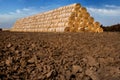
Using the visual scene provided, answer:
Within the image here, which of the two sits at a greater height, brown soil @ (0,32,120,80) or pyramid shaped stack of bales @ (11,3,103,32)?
pyramid shaped stack of bales @ (11,3,103,32)

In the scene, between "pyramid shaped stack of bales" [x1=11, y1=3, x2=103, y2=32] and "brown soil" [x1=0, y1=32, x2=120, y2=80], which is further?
"pyramid shaped stack of bales" [x1=11, y1=3, x2=103, y2=32]

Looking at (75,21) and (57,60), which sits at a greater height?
(75,21)

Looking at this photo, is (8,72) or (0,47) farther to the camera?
(0,47)

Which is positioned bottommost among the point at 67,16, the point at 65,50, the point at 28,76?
the point at 28,76

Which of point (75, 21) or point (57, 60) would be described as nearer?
point (57, 60)

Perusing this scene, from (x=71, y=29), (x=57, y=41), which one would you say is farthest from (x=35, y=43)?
(x=71, y=29)

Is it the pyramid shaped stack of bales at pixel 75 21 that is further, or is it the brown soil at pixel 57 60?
the pyramid shaped stack of bales at pixel 75 21

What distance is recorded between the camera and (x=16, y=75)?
4152mm

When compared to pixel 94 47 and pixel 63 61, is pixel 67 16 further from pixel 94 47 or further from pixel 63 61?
pixel 63 61

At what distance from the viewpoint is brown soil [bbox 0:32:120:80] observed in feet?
14.1

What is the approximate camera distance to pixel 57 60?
486 cm

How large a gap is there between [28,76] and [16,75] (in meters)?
0.21

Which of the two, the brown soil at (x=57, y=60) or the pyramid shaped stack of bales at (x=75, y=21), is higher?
the pyramid shaped stack of bales at (x=75, y=21)

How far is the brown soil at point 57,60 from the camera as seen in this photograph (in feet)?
14.1
